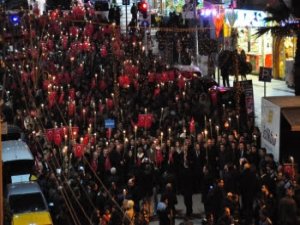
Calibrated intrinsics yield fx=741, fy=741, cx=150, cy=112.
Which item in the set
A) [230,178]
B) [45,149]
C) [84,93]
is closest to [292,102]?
[230,178]

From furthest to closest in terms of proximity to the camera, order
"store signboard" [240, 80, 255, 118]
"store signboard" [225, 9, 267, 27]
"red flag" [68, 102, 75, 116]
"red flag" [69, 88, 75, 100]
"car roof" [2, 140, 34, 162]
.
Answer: "store signboard" [225, 9, 267, 27], "red flag" [69, 88, 75, 100], "store signboard" [240, 80, 255, 118], "red flag" [68, 102, 75, 116], "car roof" [2, 140, 34, 162]

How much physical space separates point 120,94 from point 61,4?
2033 centimetres

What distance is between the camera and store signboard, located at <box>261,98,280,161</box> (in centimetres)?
1753

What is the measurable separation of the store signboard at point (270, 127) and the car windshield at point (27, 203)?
558 cm

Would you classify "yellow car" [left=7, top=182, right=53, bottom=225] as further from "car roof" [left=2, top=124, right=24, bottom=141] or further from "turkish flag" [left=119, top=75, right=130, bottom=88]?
"turkish flag" [left=119, top=75, right=130, bottom=88]

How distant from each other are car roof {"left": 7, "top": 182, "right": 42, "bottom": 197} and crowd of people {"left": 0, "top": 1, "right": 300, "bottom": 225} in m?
0.21

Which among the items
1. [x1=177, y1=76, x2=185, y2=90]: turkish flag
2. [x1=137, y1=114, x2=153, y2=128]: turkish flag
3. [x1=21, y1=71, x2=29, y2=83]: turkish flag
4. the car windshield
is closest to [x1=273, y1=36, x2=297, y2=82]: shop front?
[x1=177, y1=76, x2=185, y2=90]: turkish flag

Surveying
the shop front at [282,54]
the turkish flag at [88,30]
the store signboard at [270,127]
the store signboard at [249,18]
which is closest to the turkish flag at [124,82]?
the store signboard at [270,127]

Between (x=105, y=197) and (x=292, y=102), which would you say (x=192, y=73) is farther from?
(x=105, y=197)

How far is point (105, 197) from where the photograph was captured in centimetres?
1505

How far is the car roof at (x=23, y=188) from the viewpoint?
54.8ft

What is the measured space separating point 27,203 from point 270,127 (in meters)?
6.06

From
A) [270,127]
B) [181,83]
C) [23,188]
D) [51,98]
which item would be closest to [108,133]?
[23,188]

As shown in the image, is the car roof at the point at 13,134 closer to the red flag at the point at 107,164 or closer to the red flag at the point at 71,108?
the red flag at the point at 71,108
